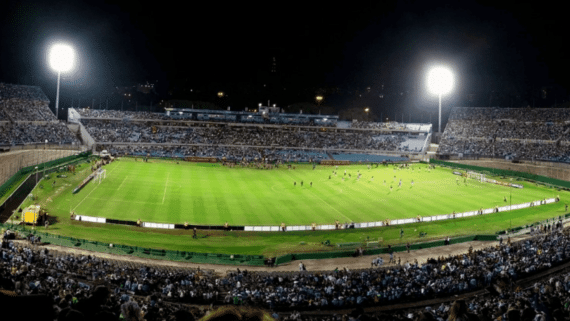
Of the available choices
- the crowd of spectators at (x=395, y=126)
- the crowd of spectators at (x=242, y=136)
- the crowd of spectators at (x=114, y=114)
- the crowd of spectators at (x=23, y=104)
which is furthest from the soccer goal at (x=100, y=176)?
the crowd of spectators at (x=395, y=126)

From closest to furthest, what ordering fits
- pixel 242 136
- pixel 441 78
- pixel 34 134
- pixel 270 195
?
1. pixel 270 195
2. pixel 34 134
3. pixel 441 78
4. pixel 242 136

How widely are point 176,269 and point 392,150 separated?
7952 centimetres

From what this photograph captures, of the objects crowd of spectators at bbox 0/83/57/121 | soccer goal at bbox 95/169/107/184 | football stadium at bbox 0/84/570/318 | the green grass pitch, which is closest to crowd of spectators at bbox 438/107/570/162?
football stadium at bbox 0/84/570/318

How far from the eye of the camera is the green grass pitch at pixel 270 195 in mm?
39812

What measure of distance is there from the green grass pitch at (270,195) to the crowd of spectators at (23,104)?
17.4 metres

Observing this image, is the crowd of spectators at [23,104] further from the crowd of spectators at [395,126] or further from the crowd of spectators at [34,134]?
the crowd of spectators at [395,126]

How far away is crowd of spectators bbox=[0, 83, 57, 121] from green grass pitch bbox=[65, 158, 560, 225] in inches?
686

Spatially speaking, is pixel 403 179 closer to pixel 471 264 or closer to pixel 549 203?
pixel 549 203

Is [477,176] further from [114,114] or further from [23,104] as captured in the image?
[23,104]

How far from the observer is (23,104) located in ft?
237

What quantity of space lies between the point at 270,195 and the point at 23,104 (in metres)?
51.4

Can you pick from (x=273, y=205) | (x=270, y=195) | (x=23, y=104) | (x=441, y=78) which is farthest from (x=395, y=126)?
(x=23, y=104)

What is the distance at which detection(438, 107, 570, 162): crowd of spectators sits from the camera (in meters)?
78.8

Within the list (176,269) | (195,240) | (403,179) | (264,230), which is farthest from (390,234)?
(403,179)
